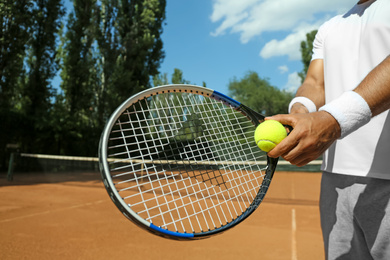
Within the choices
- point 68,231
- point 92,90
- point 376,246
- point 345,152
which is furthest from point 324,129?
point 92,90

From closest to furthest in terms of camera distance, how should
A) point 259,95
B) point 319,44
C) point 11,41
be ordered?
point 319,44 → point 11,41 → point 259,95

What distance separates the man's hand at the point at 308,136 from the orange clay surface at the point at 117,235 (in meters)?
2.10

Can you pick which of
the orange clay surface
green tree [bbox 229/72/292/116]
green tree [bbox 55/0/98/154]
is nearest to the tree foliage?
green tree [bbox 55/0/98/154]

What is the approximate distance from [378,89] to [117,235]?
306 cm

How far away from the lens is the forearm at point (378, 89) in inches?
36.7

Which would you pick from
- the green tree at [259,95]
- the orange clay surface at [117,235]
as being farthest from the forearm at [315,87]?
the green tree at [259,95]

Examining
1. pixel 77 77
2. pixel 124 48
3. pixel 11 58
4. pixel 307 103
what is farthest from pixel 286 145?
pixel 124 48

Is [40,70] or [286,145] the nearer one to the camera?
[286,145]

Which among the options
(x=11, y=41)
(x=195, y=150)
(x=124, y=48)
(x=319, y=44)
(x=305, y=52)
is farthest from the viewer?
(x=305, y=52)

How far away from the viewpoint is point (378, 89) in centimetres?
94

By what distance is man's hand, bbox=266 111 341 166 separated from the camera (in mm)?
911

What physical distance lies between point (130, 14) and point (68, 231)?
40.5 ft

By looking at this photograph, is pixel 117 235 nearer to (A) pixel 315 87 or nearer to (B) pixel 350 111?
(A) pixel 315 87

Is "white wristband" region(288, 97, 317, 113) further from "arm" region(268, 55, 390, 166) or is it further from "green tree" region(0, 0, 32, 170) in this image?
"green tree" region(0, 0, 32, 170)
